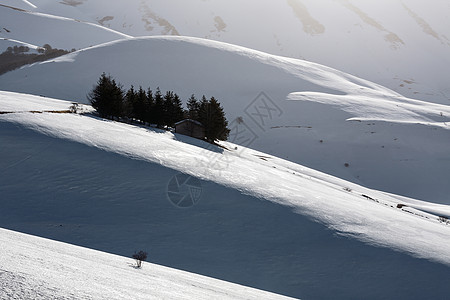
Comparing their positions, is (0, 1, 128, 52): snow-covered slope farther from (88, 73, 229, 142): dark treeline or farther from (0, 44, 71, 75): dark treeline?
(88, 73, 229, 142): dark treeline

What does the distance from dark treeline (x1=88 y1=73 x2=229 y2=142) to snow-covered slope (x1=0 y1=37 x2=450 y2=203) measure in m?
13.4

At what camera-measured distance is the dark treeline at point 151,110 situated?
3884cm

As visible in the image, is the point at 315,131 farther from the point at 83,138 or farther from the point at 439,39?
the point at 439,39

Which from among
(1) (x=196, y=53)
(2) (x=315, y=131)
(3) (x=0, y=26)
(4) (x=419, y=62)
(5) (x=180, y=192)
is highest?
(4) (x=419, y=62)

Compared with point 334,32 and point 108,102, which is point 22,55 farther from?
point 334,32

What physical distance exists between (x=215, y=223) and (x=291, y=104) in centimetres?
5128

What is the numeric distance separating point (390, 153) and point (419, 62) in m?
127

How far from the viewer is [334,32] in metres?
173

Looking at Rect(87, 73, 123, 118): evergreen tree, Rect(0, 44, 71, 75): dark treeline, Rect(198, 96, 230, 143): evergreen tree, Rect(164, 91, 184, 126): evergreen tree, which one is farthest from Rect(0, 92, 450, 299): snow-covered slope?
Rect(0, 44, 71, 75): dark treeline

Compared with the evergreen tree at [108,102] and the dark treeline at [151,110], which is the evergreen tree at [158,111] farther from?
the evergreen tree at [108,102]

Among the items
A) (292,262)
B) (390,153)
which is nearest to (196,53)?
(390,153)

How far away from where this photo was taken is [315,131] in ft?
186

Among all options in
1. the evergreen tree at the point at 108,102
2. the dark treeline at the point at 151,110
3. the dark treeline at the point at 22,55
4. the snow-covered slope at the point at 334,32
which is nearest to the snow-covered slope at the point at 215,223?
the evergreen tree at the point at 108,102

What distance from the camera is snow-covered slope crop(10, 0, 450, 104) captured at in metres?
149
